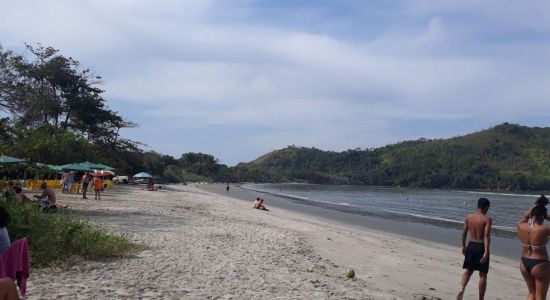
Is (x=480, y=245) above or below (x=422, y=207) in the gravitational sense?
above

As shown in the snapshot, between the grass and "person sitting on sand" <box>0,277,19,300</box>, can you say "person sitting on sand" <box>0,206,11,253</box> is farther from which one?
the grass

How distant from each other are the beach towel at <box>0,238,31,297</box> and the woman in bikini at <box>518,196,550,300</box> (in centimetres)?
618

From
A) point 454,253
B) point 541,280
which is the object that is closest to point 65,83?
point 454,253

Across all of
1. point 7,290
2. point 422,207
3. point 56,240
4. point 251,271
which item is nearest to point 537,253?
point 251,271

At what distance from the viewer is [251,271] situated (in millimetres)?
8242

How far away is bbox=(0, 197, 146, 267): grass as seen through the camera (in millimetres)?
7660

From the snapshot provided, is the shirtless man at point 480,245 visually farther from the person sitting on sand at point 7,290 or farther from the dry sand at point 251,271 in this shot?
the person sitting on sand at point 7,290

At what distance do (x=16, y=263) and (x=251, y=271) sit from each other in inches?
150

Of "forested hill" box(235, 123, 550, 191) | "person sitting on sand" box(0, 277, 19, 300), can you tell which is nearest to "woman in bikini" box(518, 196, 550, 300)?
"person sitting on sand" box(0, 277, 19, 300)

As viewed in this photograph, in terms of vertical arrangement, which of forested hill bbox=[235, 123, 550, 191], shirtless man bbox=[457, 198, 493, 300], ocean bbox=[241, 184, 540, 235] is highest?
forested hill bbox=[235, 123, 550, 191]

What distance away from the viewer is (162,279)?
7.11m

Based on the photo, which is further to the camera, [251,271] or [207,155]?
[207,155]

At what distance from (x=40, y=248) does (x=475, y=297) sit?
23.9ft

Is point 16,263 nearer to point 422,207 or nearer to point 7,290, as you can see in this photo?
point 7,290
